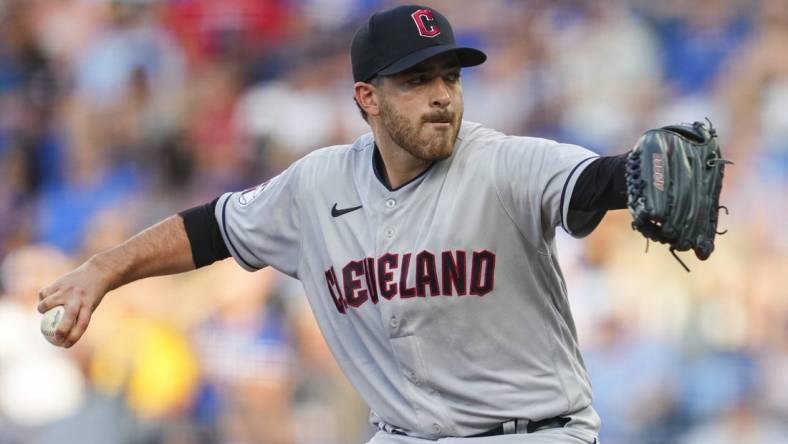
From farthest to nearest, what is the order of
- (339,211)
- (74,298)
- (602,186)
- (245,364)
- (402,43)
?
(245,364), (339,211), (74,298), (402,43), (602,186)

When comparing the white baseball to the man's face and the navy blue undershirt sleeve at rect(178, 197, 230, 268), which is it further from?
the man's face

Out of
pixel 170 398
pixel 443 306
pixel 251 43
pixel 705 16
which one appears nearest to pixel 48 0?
pixel 251 43

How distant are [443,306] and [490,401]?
1.01ft

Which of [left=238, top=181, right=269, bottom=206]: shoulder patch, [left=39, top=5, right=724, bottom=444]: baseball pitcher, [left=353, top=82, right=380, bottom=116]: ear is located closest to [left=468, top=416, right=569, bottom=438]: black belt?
A: [left=39, top=5, right=724, bottom=444]: baseball pitcher

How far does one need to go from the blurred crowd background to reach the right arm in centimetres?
265

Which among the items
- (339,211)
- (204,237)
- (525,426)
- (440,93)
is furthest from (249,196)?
(525,426)

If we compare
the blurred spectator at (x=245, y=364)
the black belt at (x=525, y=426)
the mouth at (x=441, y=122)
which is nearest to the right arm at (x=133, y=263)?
the mouth at (x=441, y=122)

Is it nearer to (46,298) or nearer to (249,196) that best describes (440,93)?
(249,196)

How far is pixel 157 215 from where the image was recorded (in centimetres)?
768

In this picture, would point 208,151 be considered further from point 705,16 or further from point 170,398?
point 705,16

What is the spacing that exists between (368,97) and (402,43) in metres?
0.24

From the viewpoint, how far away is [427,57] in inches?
146

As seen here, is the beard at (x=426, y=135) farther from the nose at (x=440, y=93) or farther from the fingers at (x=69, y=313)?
the fingers at (x=69, y=313)

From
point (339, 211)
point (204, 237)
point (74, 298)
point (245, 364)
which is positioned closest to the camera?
point (74, 298)
